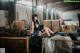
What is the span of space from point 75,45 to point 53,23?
10.3 inches

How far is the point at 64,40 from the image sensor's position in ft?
5.15

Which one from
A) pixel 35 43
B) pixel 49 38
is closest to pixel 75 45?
pixel 49 38

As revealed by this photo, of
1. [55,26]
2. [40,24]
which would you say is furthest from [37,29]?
[55,26]

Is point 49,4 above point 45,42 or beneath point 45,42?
above

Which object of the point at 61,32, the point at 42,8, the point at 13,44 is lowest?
the point at 13,44

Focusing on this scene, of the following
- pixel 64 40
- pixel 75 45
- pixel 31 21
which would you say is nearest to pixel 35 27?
pixel 31 21

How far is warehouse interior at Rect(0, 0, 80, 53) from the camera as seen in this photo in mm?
1565

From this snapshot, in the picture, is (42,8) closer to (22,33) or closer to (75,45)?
(22,33)

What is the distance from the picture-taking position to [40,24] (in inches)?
63.9

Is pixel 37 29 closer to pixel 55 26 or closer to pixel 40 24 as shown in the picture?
pixel 40 24

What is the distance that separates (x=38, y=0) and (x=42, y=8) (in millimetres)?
78

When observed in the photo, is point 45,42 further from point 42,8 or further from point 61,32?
point 42,8

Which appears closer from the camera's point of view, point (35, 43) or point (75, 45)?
point (75, 45)

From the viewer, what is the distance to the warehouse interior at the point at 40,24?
157 centimetres
